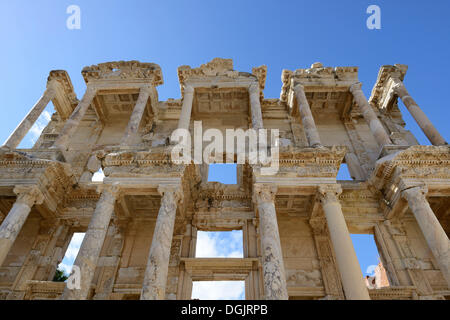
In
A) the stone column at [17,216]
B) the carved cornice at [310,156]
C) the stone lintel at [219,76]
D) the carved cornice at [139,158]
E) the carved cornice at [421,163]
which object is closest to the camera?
the stone column at [17,216]

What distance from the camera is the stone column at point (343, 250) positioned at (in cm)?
842

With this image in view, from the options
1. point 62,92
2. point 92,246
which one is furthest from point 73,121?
point 92,246

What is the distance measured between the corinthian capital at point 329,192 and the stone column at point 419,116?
571 centimetres

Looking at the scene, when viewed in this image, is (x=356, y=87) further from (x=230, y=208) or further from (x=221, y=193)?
(x=230, y=208)

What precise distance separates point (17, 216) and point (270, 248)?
8492mm

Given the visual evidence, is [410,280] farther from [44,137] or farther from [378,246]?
[44,137]

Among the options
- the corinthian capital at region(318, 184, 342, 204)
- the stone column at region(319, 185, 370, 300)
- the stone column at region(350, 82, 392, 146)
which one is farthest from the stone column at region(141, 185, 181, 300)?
the stone column at region(350, 82, 392, 146)

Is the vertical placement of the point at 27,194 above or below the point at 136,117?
below

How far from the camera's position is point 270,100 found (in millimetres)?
18000

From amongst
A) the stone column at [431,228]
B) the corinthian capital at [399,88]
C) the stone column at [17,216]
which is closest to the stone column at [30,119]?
the stone column at [17,216]

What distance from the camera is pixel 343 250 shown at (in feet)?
30.2

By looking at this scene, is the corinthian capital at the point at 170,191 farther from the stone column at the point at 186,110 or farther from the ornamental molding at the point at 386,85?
the ornamental molding at the point at 386,85

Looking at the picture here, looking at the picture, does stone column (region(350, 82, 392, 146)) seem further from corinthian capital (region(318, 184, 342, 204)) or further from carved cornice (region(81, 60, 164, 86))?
carved cornice (region(81, 60, 164, 86))
